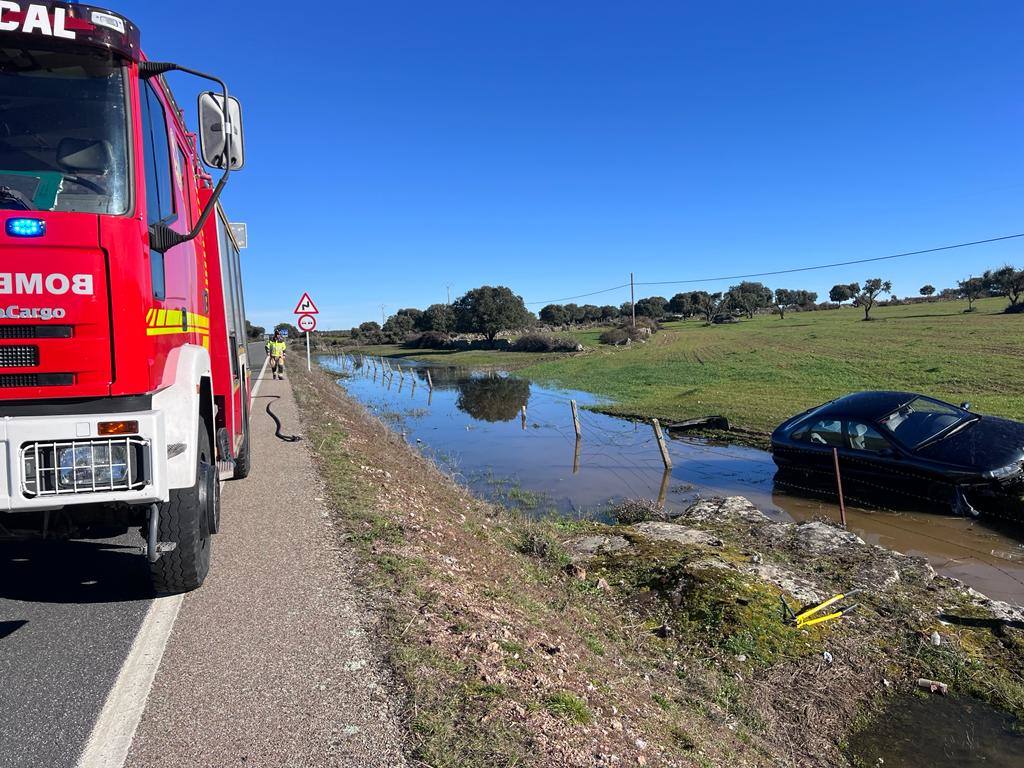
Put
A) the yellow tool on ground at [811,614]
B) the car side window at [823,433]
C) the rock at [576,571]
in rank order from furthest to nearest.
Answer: the car side window at [823,433] < the rock at [576,571] < the yellow tool on ground at [811,614]

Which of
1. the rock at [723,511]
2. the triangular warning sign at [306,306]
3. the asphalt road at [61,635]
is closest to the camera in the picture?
the asphalt road at [61,635]

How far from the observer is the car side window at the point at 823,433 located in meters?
10.3

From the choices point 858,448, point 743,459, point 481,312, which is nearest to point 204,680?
point 858,448

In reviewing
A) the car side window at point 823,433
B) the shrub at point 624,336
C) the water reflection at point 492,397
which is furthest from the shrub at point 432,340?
the car side window at point 823,433

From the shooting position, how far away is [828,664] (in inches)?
197

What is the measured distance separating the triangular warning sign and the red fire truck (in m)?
16.3

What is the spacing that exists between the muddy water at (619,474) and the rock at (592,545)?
2.17 metres

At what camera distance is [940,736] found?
432 cm

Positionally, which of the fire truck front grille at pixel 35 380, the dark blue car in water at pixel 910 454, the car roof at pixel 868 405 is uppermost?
the fire truck front grille at pixel 35 380

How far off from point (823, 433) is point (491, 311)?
58.2 meters

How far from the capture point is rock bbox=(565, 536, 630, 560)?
7387 mm

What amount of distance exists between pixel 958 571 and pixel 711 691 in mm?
4800

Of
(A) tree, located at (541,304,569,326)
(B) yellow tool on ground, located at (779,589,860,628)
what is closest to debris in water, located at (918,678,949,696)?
(B) yellow tool on ground, located at (779,589,860,628)

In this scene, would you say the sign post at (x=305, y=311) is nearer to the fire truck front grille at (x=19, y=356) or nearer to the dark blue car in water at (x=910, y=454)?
the dark blue car in water at (x=910, y=454)
